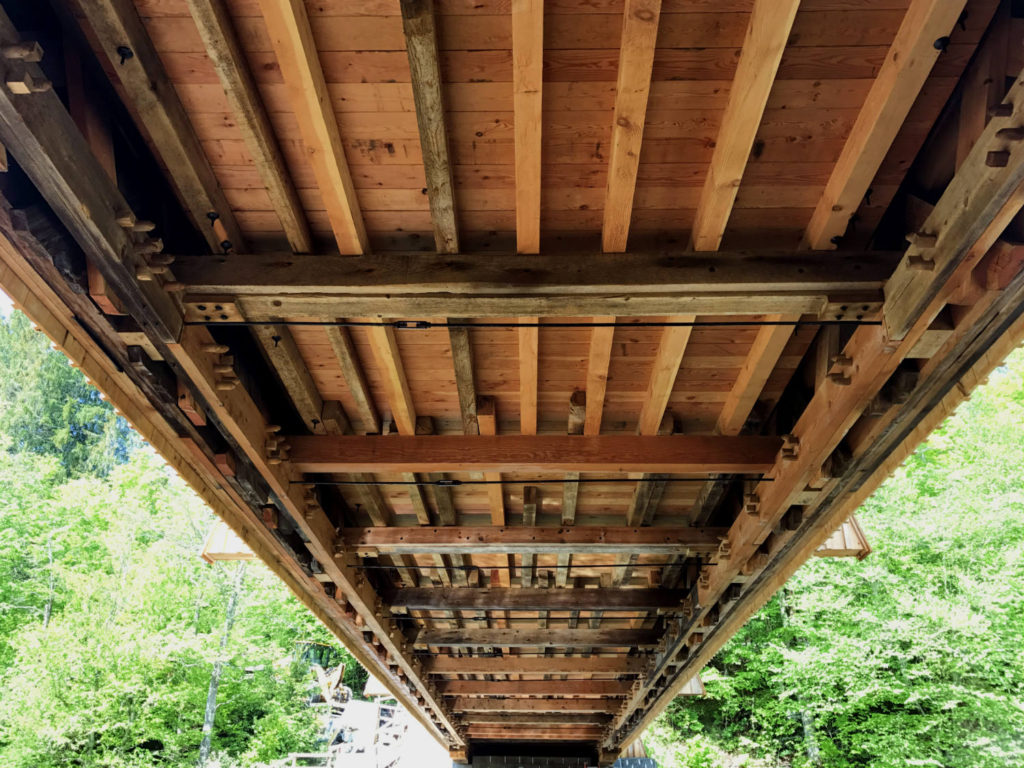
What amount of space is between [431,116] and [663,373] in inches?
68.7

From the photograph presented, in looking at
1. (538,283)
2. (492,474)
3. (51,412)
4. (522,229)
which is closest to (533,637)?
(492,474)

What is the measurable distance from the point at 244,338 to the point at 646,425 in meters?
2.21

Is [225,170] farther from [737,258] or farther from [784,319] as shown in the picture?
[784,319]

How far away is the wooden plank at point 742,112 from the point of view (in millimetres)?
1879

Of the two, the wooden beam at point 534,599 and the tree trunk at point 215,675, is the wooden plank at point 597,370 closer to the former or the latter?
the wooden beam at point 534,599

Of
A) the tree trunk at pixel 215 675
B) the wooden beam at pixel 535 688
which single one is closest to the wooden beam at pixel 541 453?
the wooden beam at pixel 535 688

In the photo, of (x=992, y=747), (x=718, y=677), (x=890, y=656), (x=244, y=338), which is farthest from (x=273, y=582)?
(x=244, y=338)

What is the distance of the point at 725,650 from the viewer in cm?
2120

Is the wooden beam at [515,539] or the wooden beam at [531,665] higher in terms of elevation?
the wooden beam at [515,539]

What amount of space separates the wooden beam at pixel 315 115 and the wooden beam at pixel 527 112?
62 cm

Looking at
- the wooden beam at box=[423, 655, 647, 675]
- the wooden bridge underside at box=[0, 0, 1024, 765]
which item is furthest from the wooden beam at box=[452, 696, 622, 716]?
the wooden bridge underside at box=[0, 0, 1024, 765]

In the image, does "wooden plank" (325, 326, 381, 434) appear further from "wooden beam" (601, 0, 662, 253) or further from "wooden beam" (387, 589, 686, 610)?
"wooden beam" (387, 589, 686, 610)

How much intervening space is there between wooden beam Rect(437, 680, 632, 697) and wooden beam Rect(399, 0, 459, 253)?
332 inches

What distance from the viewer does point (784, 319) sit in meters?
3.01
